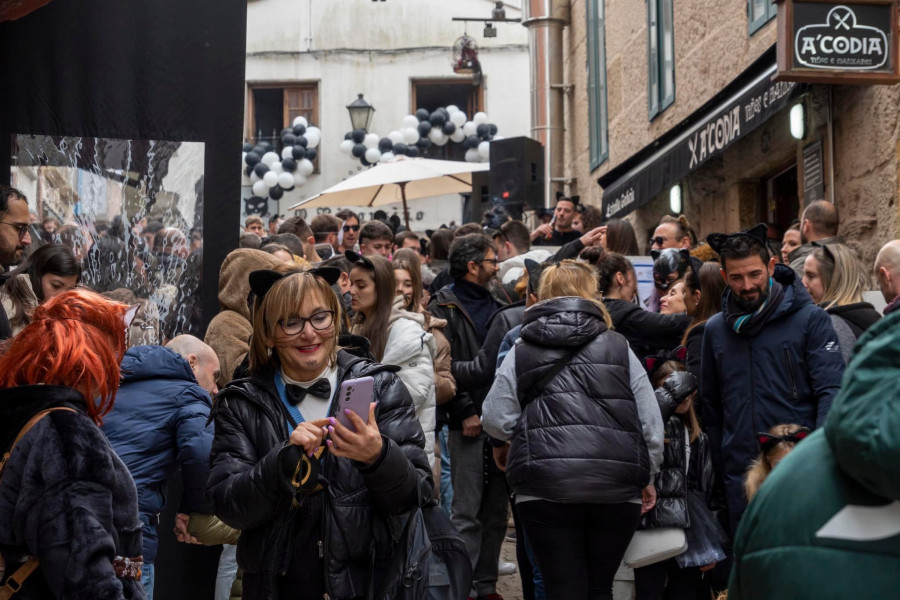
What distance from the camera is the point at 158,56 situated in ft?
22.0

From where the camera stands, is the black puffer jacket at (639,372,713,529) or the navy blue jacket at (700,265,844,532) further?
the black puffer jacket at (639,372,713,529)

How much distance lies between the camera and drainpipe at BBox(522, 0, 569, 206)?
19.2 metres

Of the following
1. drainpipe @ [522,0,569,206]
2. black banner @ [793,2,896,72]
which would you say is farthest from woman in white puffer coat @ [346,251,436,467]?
drainpipe @ [522,0,569,206]

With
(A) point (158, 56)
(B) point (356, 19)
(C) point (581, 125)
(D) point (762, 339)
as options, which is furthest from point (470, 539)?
(B) point (356, 19)

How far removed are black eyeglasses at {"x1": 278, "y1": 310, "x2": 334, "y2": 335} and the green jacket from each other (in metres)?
2.01

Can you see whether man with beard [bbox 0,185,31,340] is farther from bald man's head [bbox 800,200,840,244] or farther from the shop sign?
the shop sign

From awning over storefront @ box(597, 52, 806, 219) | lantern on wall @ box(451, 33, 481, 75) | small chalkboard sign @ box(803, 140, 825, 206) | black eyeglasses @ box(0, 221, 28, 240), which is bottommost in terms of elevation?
black eyeglasses @ box(0, 221, 28, 240)

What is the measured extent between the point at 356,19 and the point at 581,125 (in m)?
17.3

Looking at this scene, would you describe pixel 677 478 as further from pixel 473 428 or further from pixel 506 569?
pixel 506 569

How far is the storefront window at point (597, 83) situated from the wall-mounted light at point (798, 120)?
25.2 feet

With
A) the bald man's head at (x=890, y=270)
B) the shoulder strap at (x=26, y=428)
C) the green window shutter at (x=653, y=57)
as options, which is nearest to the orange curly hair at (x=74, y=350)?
the shoulder strap at (x=26, y=428)

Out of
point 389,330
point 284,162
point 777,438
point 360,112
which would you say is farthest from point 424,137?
point 777,438

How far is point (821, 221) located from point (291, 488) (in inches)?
194

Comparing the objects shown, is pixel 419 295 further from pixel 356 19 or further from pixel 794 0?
pixel 356 19
